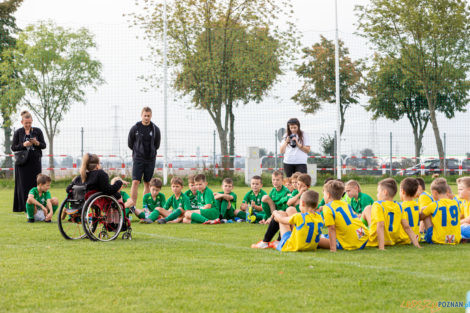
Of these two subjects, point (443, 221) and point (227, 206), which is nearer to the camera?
point (443, 221)

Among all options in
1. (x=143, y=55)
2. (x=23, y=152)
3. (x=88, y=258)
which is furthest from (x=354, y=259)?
(x=143, y=55)

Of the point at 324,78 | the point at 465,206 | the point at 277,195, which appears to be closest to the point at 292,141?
the point at 277,195

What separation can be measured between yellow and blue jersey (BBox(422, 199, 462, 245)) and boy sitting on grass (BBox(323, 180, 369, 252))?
87 centimetres

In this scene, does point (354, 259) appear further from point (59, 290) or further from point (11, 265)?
point (11, 265)

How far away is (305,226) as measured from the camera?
19.1ft

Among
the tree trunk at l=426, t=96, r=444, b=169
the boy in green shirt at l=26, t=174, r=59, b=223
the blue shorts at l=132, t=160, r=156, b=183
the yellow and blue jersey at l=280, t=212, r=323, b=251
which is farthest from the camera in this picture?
the tree trunk at l=426, t=96, r=444, b=169

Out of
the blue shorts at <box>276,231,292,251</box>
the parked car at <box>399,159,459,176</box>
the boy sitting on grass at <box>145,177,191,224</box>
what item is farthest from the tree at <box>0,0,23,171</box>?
the blue shorts at <box>276,231,292,251</box>

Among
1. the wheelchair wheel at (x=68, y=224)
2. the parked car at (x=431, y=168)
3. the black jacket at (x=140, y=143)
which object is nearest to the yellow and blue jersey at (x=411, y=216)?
the wheelchair wheel at (x=68, y=224)

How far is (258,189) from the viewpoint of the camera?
929cm

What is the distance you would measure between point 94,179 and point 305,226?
2.53 m

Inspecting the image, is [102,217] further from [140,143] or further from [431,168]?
[431,168]

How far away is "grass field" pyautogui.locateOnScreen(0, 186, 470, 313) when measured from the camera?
3.70 meters

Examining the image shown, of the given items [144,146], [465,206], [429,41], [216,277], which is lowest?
A: [216,277]

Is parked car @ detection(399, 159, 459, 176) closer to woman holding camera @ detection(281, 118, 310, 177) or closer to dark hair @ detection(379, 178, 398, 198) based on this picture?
woman holding camera @ detection(281, 118, 310, 177)
